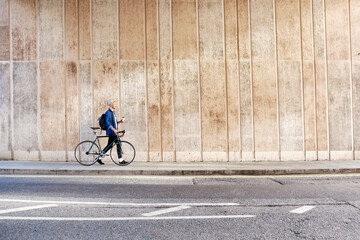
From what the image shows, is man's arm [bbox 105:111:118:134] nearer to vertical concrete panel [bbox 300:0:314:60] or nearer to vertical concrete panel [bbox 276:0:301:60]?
vertical concrete panel [bbox 276:0:301:60]

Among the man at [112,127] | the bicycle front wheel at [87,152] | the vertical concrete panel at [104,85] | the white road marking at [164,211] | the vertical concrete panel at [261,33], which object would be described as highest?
the vertical concrete panel at [261,33]

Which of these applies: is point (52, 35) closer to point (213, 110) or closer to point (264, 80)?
point (213, 110)

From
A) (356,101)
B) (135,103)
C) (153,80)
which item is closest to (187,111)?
(153,80)

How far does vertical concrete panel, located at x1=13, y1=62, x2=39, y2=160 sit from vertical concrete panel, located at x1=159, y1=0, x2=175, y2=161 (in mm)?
4604

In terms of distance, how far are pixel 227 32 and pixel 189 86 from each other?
243 centimetres

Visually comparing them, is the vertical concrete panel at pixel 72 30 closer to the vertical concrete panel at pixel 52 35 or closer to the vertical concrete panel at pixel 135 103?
the vertical concrete panel at pixel 52 35

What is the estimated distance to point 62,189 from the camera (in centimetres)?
698

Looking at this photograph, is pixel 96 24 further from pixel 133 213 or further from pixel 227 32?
pixel 133 213

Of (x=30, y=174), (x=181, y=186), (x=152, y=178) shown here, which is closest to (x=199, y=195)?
(x=181, y=186)

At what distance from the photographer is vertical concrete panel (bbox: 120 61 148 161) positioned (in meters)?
12.4

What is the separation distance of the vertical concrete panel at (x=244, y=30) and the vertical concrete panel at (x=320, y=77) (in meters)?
2.50

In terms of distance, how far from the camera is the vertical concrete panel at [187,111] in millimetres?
12367

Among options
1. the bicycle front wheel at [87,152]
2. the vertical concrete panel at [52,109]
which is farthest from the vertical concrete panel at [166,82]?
the vertical concrete panel at [52,109]

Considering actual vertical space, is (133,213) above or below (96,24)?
below
